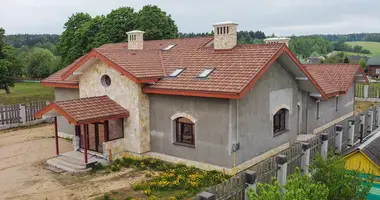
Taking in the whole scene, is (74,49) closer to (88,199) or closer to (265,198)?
(88,199)

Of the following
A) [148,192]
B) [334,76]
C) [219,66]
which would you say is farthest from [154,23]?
[148,192]

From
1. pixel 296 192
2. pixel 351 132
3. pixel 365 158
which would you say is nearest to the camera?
pixel 296 192

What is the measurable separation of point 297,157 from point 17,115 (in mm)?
19153

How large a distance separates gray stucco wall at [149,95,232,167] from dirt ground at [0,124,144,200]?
190 cm

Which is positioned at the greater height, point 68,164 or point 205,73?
point 205,73

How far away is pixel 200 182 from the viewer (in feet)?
40.1

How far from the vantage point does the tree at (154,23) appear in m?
35.7

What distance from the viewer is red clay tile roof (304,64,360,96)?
19.8 m

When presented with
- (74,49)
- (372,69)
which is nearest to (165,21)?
(74,49)

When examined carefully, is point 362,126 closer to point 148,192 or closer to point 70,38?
point 148,192

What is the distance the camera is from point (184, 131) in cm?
1445

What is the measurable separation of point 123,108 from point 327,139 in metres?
8.97

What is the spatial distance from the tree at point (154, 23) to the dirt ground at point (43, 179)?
20404 millimetres

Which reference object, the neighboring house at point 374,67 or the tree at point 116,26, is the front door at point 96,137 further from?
the neighboring house at point 374,67
